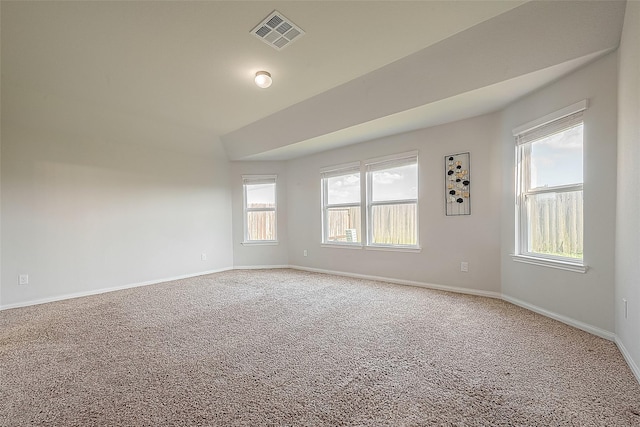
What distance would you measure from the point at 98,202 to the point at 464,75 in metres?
5.06

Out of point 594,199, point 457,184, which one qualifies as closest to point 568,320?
point 594,199

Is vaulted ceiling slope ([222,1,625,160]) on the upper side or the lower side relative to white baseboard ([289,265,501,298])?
upper

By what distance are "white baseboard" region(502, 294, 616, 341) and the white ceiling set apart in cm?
228

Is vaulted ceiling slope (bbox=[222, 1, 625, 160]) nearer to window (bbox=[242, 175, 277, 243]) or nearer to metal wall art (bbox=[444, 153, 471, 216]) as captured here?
metal wall art (bbox=[444, 153, 471, 216])

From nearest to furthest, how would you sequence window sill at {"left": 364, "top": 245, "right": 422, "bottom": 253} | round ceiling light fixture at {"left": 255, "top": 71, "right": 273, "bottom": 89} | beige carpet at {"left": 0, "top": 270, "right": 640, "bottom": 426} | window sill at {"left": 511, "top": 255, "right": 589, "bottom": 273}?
beige carpet at {"left": 0, "top": 270, "right": 640, "bottom": 426}
window sill at {"left": 511, "top": 255, "right": 589, "bottom": 273}
round ceiling light fixture at {"left": 255, "top": 71, "right": 273, "bottom": 89}
window sill at {"left": 364, "top": 245, "right": 422, "bottom": 253}

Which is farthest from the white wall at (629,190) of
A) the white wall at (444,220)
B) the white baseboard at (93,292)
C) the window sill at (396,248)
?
the white baseboard at (93,292)

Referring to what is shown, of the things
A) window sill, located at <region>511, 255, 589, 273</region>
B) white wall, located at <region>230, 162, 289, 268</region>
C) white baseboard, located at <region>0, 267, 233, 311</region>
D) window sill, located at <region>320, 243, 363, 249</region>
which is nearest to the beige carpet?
white baseboard, located at <region>0, 267, 233, 311</region>

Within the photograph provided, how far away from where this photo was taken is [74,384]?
69.9 inches

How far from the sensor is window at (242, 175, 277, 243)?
591 cm

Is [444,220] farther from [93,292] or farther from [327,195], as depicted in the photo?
[93,292]

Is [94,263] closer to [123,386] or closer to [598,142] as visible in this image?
[123,386]

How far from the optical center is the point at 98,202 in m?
4.16

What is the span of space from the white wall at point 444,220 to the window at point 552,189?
34 centimetres

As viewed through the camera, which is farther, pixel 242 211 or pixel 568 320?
pixel 242 211
